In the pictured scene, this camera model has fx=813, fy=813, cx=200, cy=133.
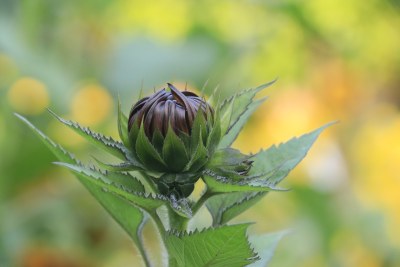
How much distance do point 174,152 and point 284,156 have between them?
0.10m

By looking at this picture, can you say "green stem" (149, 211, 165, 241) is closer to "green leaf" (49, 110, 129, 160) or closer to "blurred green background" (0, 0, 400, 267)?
"green leaf" (49, 110, 129, 160)

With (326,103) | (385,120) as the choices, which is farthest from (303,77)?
(385,120)

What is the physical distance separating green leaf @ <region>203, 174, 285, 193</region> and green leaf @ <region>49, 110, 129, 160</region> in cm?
6

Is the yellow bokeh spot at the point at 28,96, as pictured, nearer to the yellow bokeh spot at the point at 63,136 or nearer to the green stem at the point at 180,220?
the yellow bokeh spot at the point at 63,136

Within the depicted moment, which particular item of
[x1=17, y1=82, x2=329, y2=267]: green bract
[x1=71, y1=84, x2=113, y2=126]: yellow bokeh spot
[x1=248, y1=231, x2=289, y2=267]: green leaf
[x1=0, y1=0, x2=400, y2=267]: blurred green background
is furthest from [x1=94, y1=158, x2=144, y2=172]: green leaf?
[x1=71, y1=84, x2=113, y2=126]: yellow bokeh spot

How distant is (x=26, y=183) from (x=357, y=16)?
1.71m

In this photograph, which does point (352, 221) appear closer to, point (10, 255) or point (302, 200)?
point (302, 200)

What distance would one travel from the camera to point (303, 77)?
266 centimetres

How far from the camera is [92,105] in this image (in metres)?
1.97

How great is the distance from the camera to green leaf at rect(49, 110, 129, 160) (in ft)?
1.77

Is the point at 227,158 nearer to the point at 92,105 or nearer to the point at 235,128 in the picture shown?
the point at 235,128

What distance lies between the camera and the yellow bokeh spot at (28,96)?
5.57 feet

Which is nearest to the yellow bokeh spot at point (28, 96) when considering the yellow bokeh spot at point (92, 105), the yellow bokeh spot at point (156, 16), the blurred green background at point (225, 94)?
the blurred green background at point (225, 94)

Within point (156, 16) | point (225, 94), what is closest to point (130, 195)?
point (225, 94)
